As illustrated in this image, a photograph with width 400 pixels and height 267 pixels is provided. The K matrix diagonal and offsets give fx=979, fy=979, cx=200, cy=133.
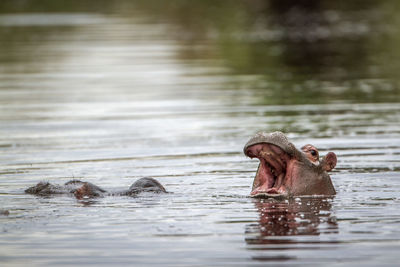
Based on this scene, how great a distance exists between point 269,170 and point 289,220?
90cm

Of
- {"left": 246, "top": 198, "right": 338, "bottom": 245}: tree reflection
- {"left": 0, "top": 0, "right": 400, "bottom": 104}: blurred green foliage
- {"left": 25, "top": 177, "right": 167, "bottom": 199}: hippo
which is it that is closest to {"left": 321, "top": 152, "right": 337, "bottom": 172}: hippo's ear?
{"left": 246, "top": 198, "right": 338, "bottom": 245}: tree reflection

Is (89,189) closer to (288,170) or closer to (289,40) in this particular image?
(288,170)

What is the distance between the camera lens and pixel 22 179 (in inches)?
406

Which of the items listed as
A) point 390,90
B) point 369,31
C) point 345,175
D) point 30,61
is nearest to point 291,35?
point 369,31

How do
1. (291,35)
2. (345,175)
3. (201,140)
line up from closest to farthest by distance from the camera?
1. (345,175)
2. (201,140)
3. (291,35)

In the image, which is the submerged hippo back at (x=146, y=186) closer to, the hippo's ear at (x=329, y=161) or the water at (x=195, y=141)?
the water at (x=195, y=141)

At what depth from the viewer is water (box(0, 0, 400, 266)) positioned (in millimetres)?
7320

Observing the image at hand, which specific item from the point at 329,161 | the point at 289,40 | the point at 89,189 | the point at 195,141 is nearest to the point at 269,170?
the point at 329,161

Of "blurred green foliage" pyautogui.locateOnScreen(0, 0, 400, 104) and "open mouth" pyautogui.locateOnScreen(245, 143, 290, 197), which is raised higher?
"blurred green foliage" pyautogui.locateOnScreen(0, 0, 400, 104)

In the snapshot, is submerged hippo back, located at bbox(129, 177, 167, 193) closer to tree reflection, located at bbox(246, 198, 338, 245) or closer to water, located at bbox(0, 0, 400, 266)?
water, located at bbox(0, 0, 400, 266)

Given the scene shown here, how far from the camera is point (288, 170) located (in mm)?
8656

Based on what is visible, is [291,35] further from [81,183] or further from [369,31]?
[81,183]

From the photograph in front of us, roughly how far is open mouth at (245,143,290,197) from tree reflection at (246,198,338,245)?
0.09 m

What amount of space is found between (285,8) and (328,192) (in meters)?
39.3
